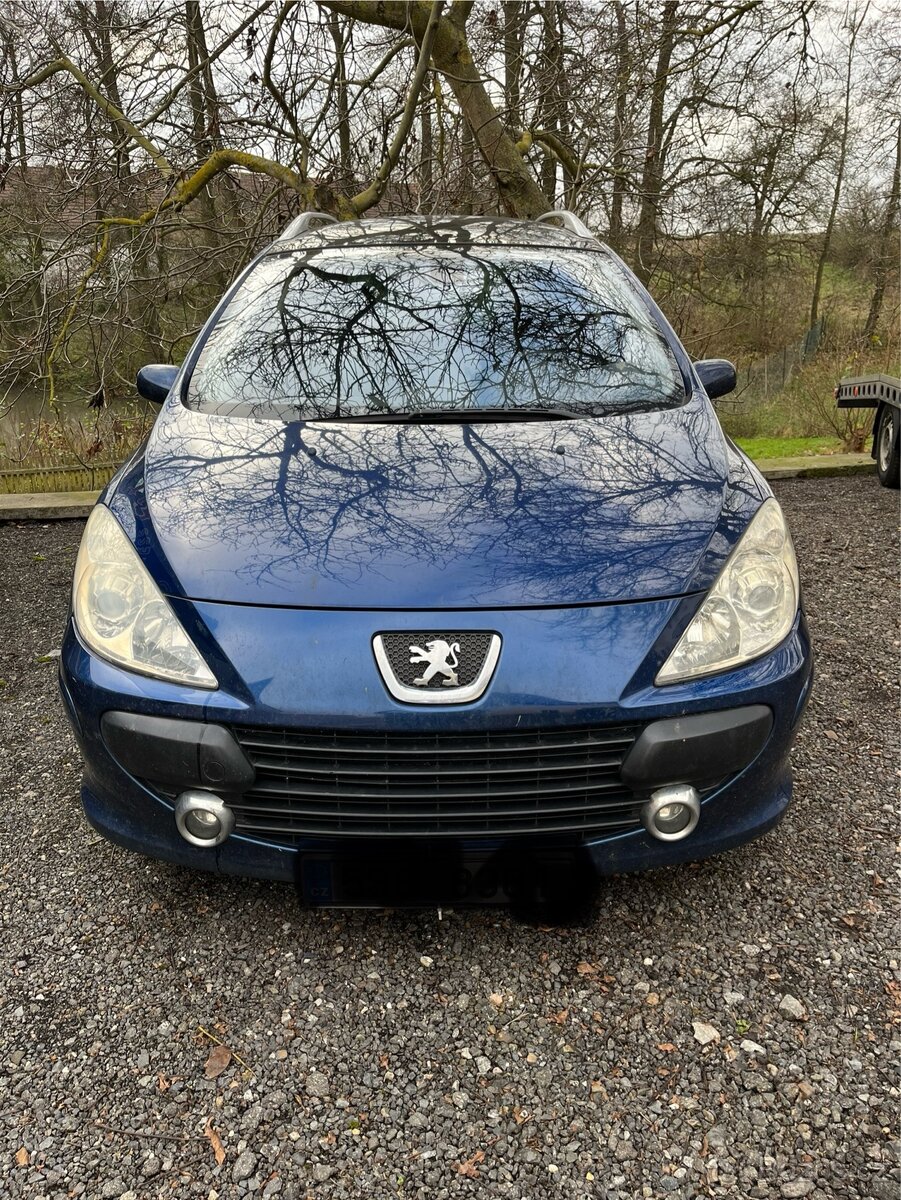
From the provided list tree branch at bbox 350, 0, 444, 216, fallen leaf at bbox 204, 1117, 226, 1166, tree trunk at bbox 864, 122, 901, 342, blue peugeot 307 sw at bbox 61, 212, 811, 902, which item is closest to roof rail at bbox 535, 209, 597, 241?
blue peugeot 307 sw at bbox 61, 212, 811, 902

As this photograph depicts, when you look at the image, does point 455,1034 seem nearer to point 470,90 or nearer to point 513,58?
point 470,90

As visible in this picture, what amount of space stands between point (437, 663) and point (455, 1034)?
756mm

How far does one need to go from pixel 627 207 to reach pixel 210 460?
7949 mm

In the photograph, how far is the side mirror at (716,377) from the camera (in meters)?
2.78

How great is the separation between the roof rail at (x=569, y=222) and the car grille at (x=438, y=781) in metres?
2.38

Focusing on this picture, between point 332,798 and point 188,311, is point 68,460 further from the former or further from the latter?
point 332,798

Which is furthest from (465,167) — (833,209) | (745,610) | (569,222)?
(833,209)

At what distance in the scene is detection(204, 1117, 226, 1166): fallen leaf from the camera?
1424 millimetres

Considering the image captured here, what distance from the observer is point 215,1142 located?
145cm

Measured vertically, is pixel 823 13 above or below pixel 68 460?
above

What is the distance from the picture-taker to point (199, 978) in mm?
1806

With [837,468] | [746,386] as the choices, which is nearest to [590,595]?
[837,468]

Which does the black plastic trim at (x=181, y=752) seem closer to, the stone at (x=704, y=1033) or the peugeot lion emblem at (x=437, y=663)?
the peugeot lion emblem at (x=437, y=663)

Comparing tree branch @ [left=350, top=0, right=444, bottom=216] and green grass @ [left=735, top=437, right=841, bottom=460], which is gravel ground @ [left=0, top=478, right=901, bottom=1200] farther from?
green grass @ [left=735, top=437, right=841, bottom=460]
